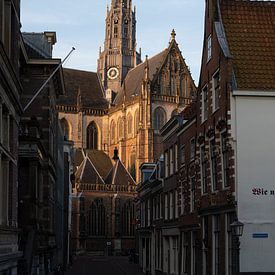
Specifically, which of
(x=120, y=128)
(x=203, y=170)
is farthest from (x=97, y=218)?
(x=203, y=170)

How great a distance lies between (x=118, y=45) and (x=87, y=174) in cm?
3784

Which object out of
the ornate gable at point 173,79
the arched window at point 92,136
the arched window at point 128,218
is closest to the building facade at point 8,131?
the arched window at point 128,218

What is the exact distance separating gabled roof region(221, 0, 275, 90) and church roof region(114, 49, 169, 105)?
8182cm

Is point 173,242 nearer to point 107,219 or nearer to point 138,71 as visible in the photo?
point 107,219

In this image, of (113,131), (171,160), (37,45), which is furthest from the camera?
(113,131)

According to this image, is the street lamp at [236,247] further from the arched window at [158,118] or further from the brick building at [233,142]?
the arched window at [158,118]

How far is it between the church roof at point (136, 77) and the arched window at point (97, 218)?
62.8 ft

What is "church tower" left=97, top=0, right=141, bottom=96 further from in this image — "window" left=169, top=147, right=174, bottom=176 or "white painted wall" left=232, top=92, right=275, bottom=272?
"white painted wall" left=232, top=92, right=275, bottom=272

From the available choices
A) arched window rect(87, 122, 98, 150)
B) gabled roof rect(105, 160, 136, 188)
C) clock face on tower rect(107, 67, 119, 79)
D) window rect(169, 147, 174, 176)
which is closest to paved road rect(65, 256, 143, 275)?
window rect(169, 147, 174, 176)

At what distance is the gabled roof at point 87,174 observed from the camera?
104125 millimetres

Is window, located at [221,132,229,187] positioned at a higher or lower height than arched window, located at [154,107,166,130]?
lower

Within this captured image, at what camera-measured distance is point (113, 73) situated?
13312cm

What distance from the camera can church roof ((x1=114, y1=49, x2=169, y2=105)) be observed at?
11216 cm

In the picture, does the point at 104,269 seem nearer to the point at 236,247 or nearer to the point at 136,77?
the point at 236,247
